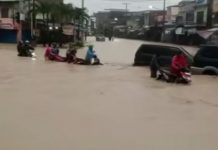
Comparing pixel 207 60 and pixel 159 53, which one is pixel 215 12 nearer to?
pixel 159 53

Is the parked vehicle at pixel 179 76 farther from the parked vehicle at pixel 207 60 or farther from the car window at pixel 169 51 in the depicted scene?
the car window at pixel 169 51

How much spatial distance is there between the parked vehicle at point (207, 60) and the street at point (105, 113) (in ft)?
1.10

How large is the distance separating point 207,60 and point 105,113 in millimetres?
10528

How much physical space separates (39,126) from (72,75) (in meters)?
13.1

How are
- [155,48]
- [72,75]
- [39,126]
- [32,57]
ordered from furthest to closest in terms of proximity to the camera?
[32,57] < [155,48] < [72,75] < [39,126]

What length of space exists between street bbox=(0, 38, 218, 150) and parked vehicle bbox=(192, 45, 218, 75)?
334 millimetres

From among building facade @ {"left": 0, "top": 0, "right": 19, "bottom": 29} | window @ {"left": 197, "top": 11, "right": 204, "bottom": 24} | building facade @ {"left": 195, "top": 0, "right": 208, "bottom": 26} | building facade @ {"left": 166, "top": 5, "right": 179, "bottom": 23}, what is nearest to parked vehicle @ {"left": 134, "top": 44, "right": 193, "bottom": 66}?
building facade @ {"left": 0, "top": 0, "right": 19, "bottom": 29}

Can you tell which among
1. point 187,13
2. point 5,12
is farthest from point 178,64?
point 187,13

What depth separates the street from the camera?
10070 millimetres

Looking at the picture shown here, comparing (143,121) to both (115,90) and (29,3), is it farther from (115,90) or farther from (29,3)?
(29,3)

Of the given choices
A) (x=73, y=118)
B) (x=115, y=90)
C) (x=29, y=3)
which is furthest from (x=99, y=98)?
(x=29, y=3)

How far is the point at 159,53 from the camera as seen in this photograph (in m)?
27.7

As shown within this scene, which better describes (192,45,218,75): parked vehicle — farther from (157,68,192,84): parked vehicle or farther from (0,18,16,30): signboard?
(0,18,16,30): signboard

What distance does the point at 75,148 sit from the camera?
942 centimetres
